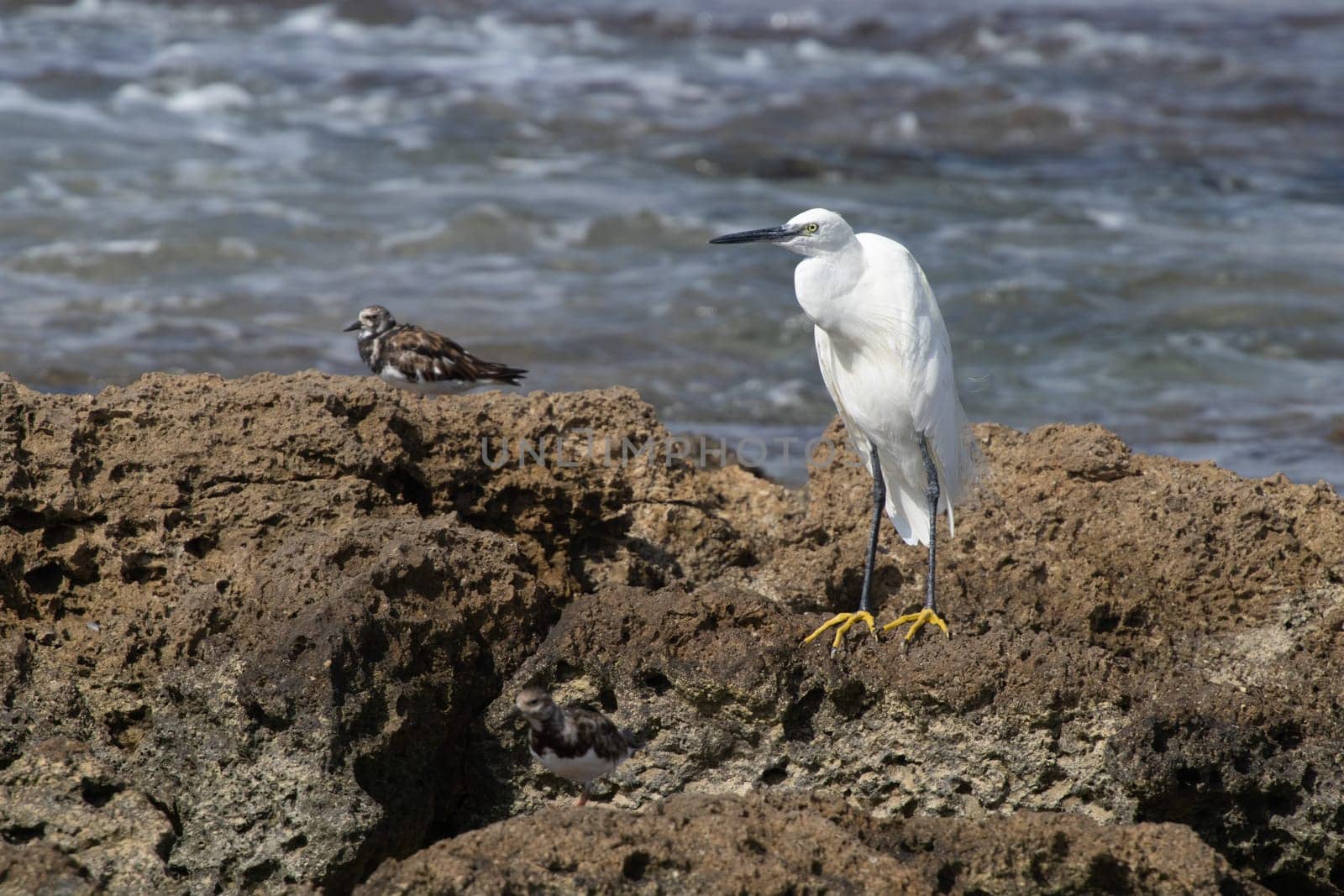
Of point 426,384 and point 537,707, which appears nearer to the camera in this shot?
point 537,707

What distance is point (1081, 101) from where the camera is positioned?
76.5 feet

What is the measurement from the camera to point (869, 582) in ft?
17.5

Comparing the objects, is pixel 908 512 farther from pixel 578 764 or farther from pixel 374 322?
pixel 374 322

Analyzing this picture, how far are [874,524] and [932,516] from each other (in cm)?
23

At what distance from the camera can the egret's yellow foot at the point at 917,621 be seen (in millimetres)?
4804

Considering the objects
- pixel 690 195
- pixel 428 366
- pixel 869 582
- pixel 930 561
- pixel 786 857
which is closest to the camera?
pixel 786 857

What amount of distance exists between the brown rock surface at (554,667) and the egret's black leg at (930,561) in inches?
4.2

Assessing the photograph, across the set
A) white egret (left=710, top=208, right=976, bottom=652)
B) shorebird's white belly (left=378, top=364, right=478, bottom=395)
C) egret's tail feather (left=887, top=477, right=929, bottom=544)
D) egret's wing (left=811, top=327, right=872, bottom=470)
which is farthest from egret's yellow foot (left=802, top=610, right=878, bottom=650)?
shorebird's white belly (left=378, top=364, right=478, bottom=395)

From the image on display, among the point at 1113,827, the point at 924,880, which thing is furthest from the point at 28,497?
the point at 1113,827

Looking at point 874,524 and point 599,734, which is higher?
point 874,524

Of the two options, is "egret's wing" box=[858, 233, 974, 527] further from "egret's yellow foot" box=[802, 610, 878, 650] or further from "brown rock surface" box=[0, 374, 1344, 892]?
"egret's yellow foot" box=[802, 610, 878, 650]

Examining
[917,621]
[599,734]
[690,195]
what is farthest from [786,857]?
[690,195]

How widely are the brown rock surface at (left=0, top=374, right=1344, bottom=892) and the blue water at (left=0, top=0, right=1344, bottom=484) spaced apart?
3.04 m

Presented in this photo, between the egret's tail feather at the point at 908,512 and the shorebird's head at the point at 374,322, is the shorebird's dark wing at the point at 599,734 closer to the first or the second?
the egret's tail feather at the point at 908,512
